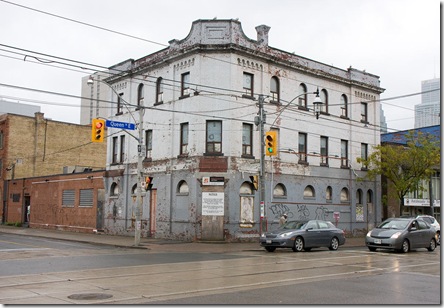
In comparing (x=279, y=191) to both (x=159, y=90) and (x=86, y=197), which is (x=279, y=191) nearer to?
(x=159, y=90)

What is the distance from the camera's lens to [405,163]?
112 feet

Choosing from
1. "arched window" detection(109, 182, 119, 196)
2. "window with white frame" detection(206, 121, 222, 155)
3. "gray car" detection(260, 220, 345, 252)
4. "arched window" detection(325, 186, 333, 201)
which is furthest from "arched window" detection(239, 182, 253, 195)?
"arched window" detection(109, 182, 119, 196)

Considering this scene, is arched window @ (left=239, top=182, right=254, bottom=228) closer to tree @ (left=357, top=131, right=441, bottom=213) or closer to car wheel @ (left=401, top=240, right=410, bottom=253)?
car wheel @ (left=401, top=240, right=410, bottom=253)

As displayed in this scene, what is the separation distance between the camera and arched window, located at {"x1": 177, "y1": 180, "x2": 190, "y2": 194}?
2883 centimetres

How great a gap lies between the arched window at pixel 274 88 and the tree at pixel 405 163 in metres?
8.13

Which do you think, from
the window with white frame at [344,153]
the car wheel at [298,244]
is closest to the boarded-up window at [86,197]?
the window with white frame at [344,153]

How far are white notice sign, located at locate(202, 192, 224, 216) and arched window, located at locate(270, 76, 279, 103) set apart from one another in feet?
23.6

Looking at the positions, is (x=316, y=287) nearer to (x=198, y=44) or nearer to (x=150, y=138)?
(x=198, y=44)

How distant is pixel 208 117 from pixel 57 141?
100 feet

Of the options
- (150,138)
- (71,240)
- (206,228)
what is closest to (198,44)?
(150,138)

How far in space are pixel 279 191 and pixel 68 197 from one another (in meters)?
18.5

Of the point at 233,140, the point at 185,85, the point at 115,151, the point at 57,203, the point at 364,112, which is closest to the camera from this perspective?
the point at 233,140

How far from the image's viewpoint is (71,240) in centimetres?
2939

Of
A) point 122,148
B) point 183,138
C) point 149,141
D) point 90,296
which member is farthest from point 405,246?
point 122,148
